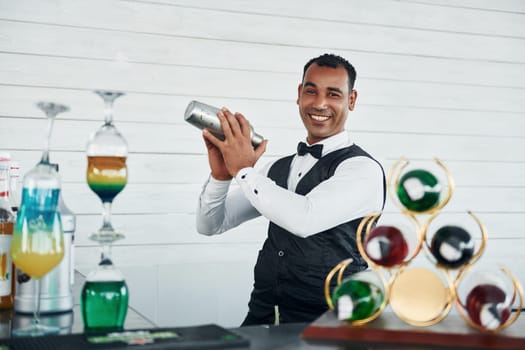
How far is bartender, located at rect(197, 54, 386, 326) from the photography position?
6.07 ft

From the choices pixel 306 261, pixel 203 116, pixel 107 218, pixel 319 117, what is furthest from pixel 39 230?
pixel 319 117

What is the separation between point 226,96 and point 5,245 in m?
1.73

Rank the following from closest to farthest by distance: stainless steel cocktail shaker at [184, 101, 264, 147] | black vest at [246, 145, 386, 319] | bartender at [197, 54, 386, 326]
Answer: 1. stainless steel cocktail shaker at [184, 101, 264, 147]
2. bartender at [197, 54, 386, 326]
3. black vest at [246, 145, 386, 319]

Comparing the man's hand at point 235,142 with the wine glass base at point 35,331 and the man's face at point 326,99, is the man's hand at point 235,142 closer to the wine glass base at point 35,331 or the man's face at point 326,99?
the man's face at point 326,99

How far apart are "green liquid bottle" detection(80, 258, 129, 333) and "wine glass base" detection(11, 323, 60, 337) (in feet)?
0.19

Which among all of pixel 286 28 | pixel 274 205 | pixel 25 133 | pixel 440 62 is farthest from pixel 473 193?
pixel 25 133

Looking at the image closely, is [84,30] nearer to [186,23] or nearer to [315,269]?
[186,23]

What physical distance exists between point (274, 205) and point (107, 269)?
76 cm

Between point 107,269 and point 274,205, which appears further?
point 274,205

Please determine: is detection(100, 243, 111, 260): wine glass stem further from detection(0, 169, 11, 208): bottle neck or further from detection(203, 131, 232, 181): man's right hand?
detection(203, 131, 232, 181): man's right hand

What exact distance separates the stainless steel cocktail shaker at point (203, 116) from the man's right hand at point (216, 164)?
182 mm

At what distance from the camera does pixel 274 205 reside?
1.85 meters

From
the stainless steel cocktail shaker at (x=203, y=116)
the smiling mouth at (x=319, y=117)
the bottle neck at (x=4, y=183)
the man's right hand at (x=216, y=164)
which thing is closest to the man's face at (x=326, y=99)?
the smiling mouth at (x=319, y=117)

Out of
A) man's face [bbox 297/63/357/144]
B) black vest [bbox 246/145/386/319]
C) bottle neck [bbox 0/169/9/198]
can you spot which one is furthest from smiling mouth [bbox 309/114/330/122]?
bottle neck [bbox 0/169/9/198]
